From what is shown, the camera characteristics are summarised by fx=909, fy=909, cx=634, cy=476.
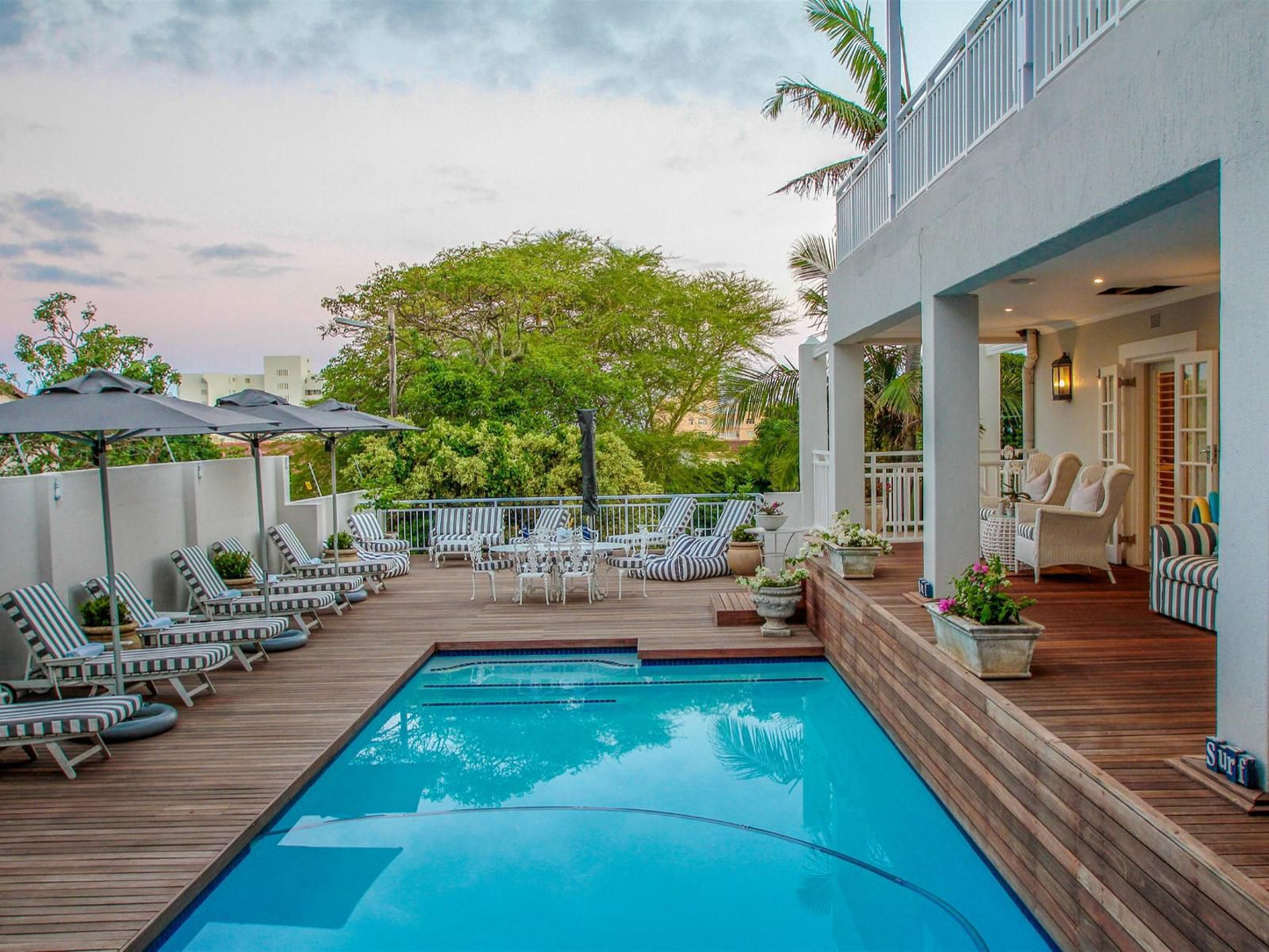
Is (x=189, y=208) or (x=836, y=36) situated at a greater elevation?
(x=836, y=36)

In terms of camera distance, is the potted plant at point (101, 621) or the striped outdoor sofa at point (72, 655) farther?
the potted plant at point (101, 621)

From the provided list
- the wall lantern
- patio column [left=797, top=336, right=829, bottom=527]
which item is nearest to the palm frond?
patio column [left=797, top=336, right=829, bottom=527]

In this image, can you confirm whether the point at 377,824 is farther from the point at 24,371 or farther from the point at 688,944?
the point at 24,371

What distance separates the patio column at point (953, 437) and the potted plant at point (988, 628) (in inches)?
63.4

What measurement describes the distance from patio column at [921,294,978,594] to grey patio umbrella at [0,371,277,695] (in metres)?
5.25

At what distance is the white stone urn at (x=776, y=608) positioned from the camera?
912 cm

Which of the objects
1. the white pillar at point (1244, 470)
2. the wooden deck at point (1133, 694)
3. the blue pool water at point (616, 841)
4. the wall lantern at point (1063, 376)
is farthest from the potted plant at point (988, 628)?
the wall lantern at point (1063, 376)

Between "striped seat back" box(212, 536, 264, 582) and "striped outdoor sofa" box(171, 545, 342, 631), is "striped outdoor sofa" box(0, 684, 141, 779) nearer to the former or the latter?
"striped outdoor sofa" box(171, 545, 342, 631)

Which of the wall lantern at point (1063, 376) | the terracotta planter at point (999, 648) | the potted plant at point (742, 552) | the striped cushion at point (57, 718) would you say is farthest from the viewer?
the potted plant at point (742, 552)

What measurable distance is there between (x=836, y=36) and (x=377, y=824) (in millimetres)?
15136

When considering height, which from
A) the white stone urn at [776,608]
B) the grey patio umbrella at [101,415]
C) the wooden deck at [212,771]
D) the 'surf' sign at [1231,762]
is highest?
the grey patio umbrella at [101,415]

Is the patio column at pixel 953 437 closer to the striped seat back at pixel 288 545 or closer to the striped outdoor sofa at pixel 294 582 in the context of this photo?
the striped outdoor sofa at pixel 294 582

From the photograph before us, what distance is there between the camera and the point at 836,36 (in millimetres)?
15805

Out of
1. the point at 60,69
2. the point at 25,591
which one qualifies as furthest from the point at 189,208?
the point at 25,591
